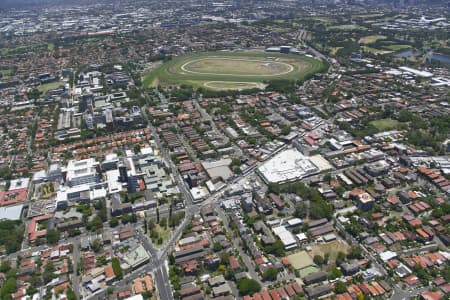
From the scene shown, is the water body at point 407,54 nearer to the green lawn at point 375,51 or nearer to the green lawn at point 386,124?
the green lawn at point 375,51

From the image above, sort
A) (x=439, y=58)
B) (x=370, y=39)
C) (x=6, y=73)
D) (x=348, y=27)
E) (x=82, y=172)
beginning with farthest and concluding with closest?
(x=348, y=27)
(x=370, y=39)
(x=439, y=58)
(x=6, y=73)
(x=82, y=172)

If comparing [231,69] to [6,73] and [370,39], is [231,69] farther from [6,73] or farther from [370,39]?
[6,73]

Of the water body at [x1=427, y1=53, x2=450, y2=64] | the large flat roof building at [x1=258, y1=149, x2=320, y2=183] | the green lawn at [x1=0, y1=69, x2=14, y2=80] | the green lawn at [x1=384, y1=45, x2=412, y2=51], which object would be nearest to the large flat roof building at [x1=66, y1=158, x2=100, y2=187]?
the large flat roof building at [x1=258, y1=149, x2=320, y2=183]

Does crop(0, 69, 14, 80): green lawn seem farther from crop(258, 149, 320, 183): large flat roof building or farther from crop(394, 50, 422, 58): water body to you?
crop(394, 50, 422, 58): water body

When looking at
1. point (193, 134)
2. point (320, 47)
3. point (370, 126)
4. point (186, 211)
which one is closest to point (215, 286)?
point (186, 211)

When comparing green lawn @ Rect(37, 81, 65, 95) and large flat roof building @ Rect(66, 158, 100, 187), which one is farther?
green lawn @ Rect(37, 81, 65, 95)

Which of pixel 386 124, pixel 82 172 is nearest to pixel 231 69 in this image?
pixel 386 124
